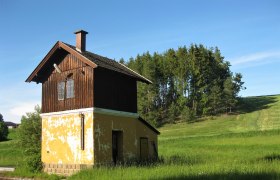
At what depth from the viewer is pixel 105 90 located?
22.0 m

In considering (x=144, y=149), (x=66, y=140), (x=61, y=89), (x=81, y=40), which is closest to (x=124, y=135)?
(x=144, y=149)

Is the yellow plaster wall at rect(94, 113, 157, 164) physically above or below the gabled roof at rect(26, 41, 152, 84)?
below

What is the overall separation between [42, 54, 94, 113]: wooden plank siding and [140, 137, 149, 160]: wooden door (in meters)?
5.65

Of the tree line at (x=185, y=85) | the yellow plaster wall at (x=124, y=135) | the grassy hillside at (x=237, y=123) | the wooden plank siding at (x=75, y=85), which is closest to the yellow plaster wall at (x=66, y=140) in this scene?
the yellow plaster wall at (x=124, y=135)

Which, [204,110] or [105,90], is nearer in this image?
[105,90]

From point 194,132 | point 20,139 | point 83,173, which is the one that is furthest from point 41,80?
point 194,132

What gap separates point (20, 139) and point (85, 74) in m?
15.0

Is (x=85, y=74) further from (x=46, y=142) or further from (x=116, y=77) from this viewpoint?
(x=46, y=142)

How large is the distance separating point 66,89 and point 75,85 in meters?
0.90

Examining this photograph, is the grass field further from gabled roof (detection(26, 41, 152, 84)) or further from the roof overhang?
A: the roof overhang

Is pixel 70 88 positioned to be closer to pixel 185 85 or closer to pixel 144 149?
pixel 144 149

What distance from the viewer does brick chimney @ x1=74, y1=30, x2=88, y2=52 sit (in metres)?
23.8

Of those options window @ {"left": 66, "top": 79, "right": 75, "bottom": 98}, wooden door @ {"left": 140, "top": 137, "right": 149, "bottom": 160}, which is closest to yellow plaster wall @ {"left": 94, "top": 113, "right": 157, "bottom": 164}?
wooden door @ {"left": 140, "top": 137, "right": 149, "bottom": 160}

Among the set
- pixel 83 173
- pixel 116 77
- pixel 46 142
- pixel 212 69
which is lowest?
pixel 83 173
